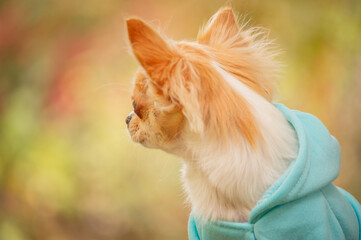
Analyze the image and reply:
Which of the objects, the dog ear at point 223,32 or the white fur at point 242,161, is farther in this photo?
the dog ear at point 223,32

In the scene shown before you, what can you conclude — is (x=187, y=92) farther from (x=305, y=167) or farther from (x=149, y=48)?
(x=305, y=167)

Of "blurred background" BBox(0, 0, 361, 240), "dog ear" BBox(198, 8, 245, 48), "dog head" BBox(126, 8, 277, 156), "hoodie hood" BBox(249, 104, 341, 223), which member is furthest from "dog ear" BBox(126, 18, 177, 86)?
"blurred background" BBox(0, 0, 361, 240)

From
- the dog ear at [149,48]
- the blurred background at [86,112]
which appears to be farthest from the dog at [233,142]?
the blurred background at [86,112]

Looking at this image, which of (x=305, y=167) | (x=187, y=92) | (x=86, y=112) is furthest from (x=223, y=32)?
(x=86, y=112)

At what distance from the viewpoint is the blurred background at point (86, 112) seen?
1.48 meters

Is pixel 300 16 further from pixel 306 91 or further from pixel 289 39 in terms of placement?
pixel 306 91

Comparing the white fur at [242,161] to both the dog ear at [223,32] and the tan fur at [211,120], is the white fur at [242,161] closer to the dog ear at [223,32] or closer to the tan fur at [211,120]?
the tan fur at [211,120]

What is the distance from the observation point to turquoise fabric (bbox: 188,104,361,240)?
2.46 feet

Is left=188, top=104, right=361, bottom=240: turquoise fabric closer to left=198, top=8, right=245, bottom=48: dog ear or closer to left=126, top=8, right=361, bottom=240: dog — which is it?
left=126, top=8, right=361, bottom=240: dog

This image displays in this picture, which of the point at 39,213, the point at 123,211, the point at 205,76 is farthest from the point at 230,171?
the point at 39,213

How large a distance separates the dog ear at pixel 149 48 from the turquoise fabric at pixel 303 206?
272mm

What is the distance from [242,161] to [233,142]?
0.12 ft

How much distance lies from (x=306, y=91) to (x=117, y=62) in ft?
2.25

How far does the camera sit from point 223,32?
875mm
